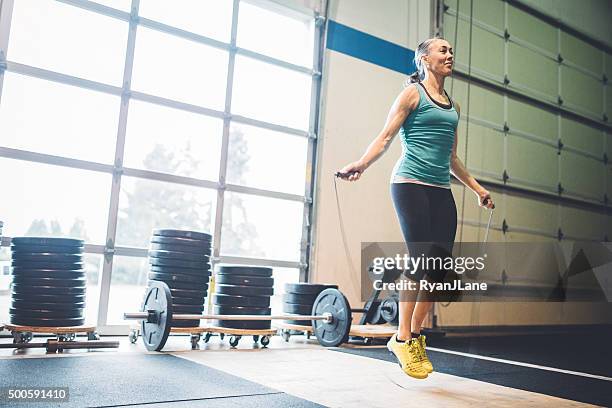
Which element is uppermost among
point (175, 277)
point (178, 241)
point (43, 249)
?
point (178, 241)

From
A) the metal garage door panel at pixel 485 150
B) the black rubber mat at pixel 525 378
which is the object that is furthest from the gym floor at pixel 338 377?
the metal garage door panel at pixel 485 150

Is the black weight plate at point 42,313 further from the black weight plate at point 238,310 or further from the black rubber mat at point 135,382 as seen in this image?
the black weight plate at point 238,310

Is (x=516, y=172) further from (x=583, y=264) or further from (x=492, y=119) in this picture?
(x=583, y=264)

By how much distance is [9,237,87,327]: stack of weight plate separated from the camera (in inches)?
131

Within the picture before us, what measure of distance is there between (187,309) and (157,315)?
0.40 metres

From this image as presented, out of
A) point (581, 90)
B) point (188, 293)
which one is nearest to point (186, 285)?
point (188, 293)

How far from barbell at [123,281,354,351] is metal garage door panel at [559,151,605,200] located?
4.85m

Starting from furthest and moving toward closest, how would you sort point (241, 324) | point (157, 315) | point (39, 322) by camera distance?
point (241, 324), point (157, 315), point (39, 322)

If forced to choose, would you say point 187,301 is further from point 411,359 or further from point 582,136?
point 582,136

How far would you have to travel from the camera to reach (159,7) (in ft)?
15.6

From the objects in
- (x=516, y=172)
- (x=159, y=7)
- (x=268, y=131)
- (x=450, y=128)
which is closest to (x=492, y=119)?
(x=516, y=172)

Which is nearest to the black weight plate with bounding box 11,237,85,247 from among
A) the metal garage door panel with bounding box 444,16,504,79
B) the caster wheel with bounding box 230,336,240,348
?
the caster wheel with bounding box 230,336,240,348

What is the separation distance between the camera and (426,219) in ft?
7.52

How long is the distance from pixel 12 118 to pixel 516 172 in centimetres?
559
